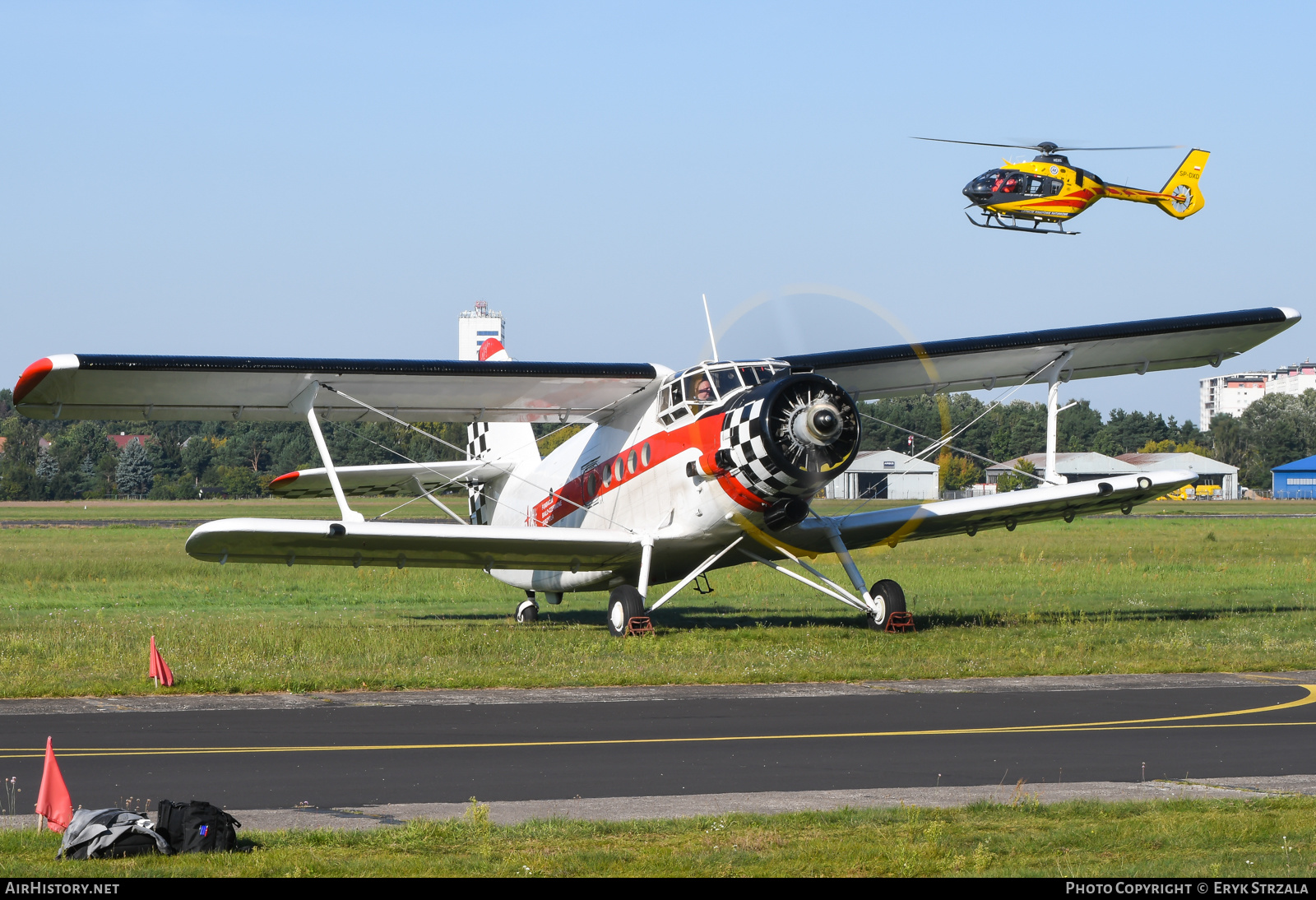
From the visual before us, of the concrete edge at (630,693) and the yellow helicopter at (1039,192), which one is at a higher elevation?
the yellow helicopter at (1039,192)

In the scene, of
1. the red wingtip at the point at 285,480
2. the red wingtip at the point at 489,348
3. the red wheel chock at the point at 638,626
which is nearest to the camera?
the red wheel chock at the point at 638,626

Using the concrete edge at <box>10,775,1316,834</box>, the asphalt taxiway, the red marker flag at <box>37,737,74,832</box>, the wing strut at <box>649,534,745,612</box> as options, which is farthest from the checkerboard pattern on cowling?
the red marker flag at <box>37,737,74,832</box>

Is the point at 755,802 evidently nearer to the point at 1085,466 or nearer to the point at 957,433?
the point at 957,433

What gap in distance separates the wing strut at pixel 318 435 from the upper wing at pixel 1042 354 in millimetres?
6568

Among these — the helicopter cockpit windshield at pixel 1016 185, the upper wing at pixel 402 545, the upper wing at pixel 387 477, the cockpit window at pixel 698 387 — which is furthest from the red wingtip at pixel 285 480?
the helicopter cockpit windshield at pixel 1016 185

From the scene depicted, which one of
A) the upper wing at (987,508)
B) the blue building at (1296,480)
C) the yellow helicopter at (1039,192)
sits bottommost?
the blue building at (1296,480)

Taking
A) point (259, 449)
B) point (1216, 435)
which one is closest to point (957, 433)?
point (259, 449)

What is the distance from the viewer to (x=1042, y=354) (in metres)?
21.4

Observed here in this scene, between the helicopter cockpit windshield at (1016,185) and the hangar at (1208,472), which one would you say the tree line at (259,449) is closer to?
the hangar at (1208,472)

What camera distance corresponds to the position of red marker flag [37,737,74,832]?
7.45 meters

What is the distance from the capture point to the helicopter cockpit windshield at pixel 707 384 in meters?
18.0

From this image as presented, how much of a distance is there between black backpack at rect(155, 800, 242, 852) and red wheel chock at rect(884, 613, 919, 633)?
12.9m

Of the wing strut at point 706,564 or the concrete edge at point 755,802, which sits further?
the wing strut at point 706,564

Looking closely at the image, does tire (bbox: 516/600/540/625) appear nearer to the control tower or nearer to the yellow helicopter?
the yellow helicopter
